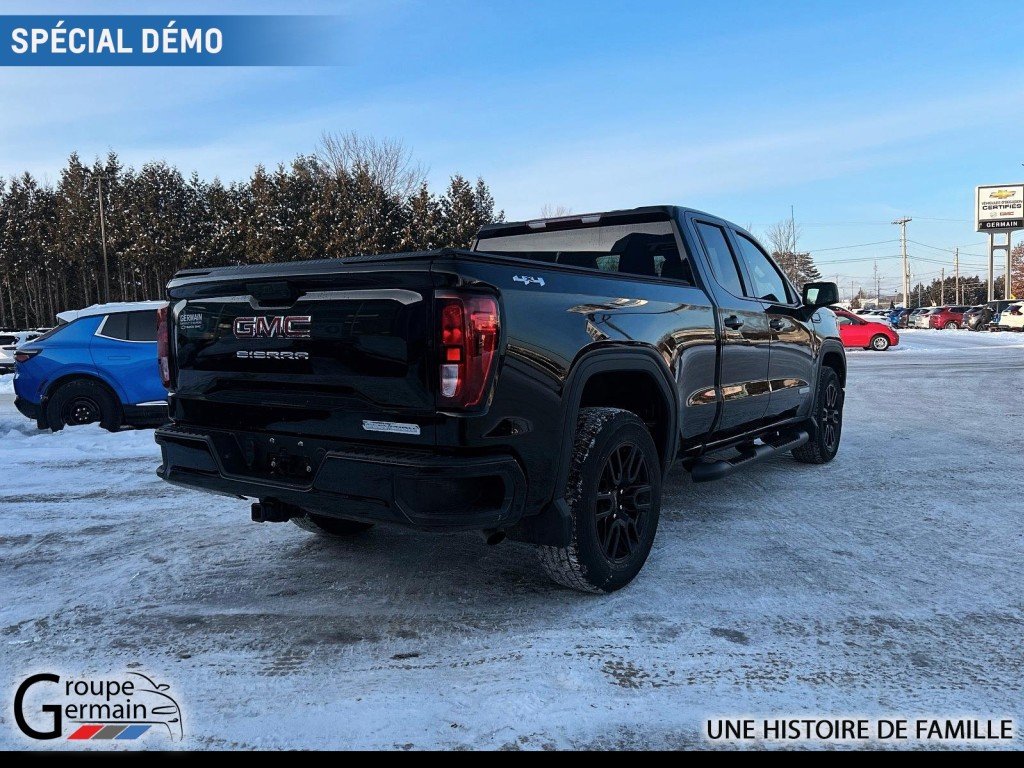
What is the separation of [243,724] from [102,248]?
60674 millimetres

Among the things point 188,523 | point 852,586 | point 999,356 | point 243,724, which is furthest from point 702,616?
point 999,356

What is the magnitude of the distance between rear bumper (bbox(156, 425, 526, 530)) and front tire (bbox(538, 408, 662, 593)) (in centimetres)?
43

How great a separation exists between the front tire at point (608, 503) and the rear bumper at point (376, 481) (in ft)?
1.41

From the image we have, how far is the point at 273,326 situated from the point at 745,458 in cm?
317

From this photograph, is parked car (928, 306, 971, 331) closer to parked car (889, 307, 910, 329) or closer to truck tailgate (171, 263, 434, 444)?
parked car (889, 307, 910, 329)

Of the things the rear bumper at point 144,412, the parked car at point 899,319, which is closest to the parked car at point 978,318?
the parked car at point 899,319

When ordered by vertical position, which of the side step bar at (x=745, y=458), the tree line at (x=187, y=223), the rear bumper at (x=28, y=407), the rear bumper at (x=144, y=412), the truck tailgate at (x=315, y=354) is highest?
the tree line at (x=187, y=223)

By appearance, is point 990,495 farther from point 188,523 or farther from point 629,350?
point 188,523

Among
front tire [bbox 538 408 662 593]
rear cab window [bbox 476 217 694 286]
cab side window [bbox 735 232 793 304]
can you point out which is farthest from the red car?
front tire [bbox 538 408 662 593]

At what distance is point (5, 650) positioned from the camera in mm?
3150

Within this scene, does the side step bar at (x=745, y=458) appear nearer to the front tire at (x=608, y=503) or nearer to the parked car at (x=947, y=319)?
the front tire at (x=608, y=503)

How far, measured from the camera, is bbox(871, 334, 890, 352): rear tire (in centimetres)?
2683

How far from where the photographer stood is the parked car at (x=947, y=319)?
1880 inches

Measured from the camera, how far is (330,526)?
4539 mm
